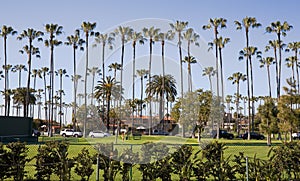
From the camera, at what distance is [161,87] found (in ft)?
41.2

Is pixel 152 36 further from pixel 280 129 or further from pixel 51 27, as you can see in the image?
pixel 51 27

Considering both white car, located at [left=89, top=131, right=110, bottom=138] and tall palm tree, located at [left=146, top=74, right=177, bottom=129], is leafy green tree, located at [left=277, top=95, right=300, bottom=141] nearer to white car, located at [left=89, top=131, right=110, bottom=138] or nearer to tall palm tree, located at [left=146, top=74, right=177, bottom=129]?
tall palm tree, located at [left=146, top=74, right=177, bottom=129]

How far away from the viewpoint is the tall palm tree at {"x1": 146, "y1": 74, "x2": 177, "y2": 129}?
11.2 meters

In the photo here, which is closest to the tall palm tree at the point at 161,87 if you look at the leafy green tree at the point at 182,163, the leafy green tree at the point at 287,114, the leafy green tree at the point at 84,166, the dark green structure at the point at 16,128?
the leafy green tree at the point at 182,163

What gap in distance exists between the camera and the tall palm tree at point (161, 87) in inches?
441

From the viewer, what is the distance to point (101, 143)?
36.0 feet

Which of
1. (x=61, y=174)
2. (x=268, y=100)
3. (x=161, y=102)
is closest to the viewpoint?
(x=61, y=174)

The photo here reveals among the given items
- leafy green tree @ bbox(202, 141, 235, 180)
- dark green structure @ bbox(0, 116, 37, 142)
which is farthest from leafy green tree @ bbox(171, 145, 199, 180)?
dark green structure @ bbox(0, 116, 37, 142)

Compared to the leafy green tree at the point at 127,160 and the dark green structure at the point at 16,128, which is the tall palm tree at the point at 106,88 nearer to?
the leafy green tree at the point at 127,160

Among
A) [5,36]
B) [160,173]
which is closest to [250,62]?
[5,36]

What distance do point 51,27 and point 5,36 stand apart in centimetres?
777

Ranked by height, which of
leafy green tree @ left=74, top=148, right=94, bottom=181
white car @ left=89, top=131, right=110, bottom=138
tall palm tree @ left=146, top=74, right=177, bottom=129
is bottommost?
leafy green tree @ left=74, top=148, right=94, bottom=181

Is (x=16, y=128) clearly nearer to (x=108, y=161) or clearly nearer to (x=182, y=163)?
(x=108, y=161)

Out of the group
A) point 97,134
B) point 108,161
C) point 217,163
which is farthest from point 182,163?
point 97,134
